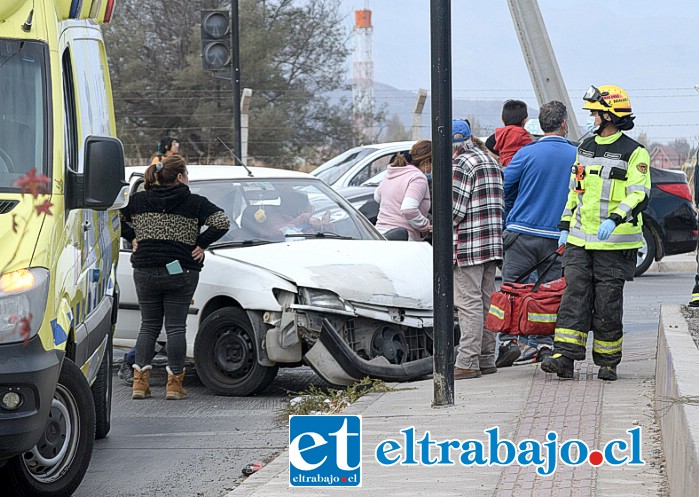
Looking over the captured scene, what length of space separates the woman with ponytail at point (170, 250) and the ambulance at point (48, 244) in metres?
1.74

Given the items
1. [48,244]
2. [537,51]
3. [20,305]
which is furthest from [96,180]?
[537,51]

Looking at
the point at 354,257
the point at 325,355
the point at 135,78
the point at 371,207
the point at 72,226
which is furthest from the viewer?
the point at 135,78

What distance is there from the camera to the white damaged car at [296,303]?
28.1 feet

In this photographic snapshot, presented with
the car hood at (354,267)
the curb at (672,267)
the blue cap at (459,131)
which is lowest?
the curb at (672,267)

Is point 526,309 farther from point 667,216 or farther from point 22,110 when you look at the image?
point 667,216

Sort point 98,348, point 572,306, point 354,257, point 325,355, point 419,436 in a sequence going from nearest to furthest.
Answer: point 419,436
point 98,348
point 572,306
point 325,355
point 354,257

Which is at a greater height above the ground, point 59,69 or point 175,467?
point 59,69

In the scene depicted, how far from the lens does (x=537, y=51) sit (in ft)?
40.4

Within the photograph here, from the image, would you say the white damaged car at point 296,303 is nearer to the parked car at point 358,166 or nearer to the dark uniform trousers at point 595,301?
the dark uniform trousers at point 595,301

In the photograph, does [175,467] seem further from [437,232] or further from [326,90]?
[326,90]

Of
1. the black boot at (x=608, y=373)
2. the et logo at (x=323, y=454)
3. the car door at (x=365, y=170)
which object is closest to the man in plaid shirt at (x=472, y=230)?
the black boot at (x=608, y=373)

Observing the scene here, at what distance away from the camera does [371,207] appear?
1605 cm

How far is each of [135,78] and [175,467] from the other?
33.6m

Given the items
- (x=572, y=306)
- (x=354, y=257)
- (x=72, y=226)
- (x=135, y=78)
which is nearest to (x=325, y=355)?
(x=354, y=257)
